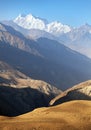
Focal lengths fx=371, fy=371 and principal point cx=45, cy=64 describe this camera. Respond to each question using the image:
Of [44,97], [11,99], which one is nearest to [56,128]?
[11,99]

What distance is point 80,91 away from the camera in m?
138

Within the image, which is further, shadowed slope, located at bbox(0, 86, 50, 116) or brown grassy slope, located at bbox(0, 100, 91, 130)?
shadowed slope, located at bbox(0, 86, 50, 116)

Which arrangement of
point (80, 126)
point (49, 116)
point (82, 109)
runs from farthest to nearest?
point (82, 109) < point (49, 116) < point (80, 126)

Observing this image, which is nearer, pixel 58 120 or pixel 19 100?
pixel 58 120

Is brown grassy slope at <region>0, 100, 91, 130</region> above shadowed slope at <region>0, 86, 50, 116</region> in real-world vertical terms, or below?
above

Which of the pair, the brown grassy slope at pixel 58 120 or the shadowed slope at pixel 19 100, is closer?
the brown grassy slope at pixel 58 120

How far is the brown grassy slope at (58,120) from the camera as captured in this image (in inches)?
947

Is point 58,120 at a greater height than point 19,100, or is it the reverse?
point 58,120

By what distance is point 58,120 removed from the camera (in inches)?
1009

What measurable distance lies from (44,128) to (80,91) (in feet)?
378

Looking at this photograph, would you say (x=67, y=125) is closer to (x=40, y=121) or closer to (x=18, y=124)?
(x=40, y=121)

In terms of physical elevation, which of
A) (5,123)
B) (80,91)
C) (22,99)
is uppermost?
(5,123)

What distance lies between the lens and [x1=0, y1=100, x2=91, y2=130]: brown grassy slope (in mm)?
24062

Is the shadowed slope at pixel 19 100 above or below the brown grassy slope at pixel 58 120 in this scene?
below
